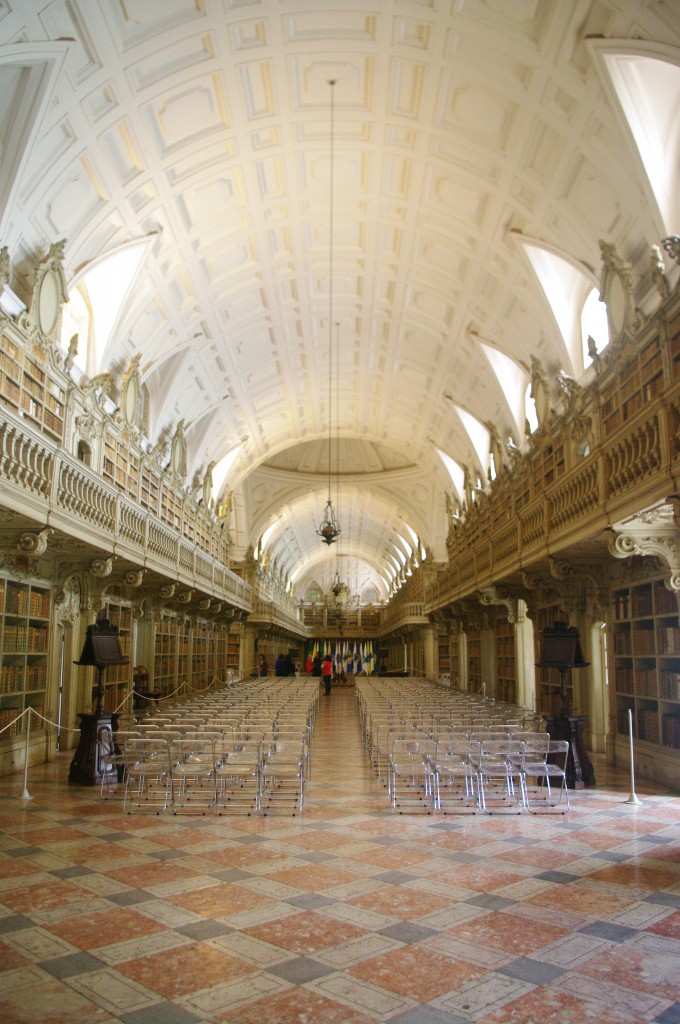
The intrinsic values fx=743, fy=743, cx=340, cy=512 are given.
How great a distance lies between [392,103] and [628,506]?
8828 mm

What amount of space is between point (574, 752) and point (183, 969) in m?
7.39

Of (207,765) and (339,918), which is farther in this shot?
(207,765)

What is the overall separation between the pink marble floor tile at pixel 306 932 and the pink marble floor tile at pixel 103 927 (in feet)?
2.20

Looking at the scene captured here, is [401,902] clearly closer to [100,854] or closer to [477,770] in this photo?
[100,854]

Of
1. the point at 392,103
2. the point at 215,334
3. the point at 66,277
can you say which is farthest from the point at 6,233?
the point at 215,334

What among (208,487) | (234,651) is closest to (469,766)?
(208,487)

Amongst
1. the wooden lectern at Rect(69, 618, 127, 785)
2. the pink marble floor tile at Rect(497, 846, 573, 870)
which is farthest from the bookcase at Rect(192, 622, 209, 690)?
the pink marble floor tile at Rect(497, 846, 573, 870)

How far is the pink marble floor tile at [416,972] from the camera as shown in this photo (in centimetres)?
377

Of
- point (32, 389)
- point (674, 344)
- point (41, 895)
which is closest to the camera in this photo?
point (41, 895)

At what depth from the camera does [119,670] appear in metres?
16.1

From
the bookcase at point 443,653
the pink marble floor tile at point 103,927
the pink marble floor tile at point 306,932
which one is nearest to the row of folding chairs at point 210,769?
the pink marble floor tile at point 103,927

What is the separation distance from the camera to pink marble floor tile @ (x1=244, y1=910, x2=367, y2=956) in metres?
4.36

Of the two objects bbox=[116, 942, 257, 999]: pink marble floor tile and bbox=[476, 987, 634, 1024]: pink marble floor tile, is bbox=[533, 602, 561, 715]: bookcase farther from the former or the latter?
bbox=[116, 942, 257, 999]: pink marble floor tile

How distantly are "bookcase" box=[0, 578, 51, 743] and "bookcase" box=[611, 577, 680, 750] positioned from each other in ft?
30.6
